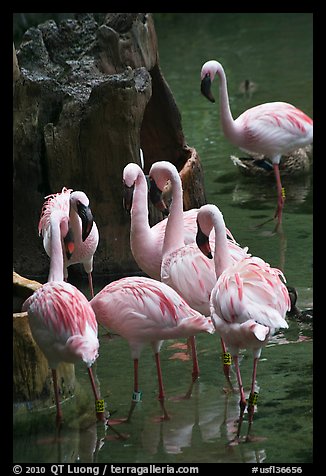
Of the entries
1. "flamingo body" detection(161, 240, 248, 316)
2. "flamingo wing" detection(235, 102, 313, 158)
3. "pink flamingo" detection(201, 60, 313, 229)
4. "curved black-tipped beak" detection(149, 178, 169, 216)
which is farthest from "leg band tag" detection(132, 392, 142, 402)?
"flamingo wing" detection(235, 102, 313, 158)

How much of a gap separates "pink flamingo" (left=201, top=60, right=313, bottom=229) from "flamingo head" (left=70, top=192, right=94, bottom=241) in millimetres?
2413

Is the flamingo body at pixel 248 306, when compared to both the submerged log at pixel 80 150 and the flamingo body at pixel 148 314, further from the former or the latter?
the submerged log at pixel 80 150

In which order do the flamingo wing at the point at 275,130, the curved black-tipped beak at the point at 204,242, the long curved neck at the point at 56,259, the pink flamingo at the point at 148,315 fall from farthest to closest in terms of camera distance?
the flamingo wing at the point at 275,130 < the curved black-tipped beak at the point at 204,242 < the long curved neck at the point at 56,259 < the pink flamingo at the point at 148,315

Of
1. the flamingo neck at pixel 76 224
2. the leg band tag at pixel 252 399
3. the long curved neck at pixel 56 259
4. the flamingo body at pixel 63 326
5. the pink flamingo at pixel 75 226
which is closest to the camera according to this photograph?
the flamingo body at pixel 63 326

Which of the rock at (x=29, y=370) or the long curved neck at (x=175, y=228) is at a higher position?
the long curved neck at (x=175, y=228)

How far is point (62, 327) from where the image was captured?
14.4 feet

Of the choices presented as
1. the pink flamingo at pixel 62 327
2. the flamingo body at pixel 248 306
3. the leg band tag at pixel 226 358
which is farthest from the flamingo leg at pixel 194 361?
the pink flamingo at pixel 62 327

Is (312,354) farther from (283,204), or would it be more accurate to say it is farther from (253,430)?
(283,204)

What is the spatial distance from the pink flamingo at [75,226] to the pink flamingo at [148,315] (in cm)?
70

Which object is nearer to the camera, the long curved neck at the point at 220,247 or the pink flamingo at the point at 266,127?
the long curved neck at the point at 220,247

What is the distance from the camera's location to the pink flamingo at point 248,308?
4.36m

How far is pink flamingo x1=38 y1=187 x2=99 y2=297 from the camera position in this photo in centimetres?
550

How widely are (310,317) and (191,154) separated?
1944mm

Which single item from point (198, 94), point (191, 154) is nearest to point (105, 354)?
point (191, 154)
